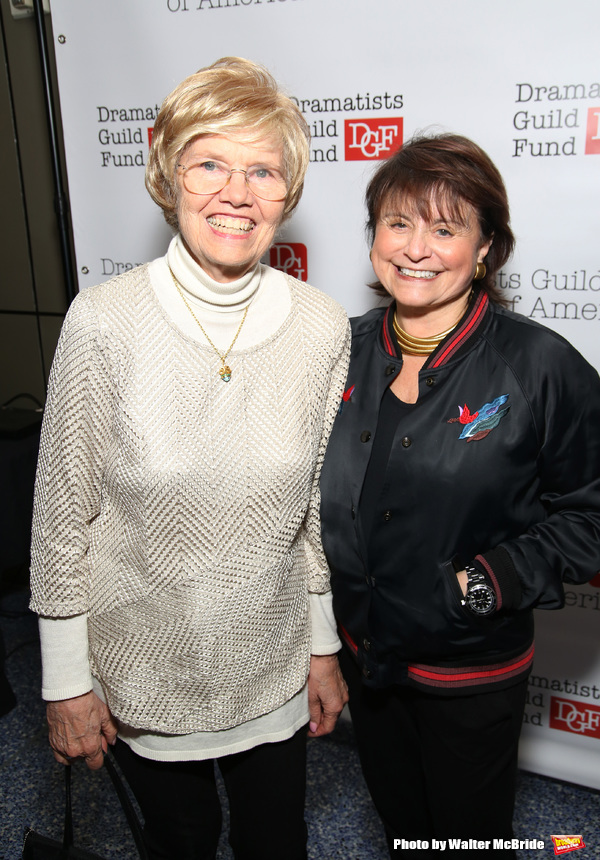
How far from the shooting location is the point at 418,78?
203 centimetres

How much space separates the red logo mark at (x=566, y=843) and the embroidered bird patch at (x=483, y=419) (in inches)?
58.9

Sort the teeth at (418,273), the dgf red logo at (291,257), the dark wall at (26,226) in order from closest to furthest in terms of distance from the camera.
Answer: the teeth at (418,273) → the dgf red logo at (291,257) → the dark wall at (26,226)

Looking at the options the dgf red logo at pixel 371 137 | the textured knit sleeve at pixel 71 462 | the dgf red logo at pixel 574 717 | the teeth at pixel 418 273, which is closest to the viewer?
the textured knit sleeve at pixel 71 462

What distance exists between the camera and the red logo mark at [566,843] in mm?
2160

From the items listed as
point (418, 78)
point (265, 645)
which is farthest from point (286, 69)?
point (265, 645)

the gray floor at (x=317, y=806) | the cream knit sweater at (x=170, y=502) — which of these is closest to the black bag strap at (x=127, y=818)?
the cream knit sweater at (x=170, y=502)

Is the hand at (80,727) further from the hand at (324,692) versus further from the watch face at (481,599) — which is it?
the watch face at (481,599)

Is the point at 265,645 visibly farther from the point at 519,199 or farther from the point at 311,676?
the point at 519,199

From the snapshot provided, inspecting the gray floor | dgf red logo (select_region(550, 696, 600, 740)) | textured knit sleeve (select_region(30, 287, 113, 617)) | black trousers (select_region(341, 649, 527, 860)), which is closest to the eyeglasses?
textured knit sleeve (select_region(30, 287, 113, 617))

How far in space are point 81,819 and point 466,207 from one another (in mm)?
2104

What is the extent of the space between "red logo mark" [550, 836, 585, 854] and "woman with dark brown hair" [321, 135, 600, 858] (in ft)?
2.26

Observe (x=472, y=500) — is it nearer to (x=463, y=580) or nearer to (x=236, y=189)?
(x=463, y=580)

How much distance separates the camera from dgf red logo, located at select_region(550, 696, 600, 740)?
7.95 feet

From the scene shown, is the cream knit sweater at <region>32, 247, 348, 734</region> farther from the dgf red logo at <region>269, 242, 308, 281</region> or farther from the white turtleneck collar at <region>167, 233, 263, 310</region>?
the dgf red logo at <region>269, 242, 308, 281</region>
